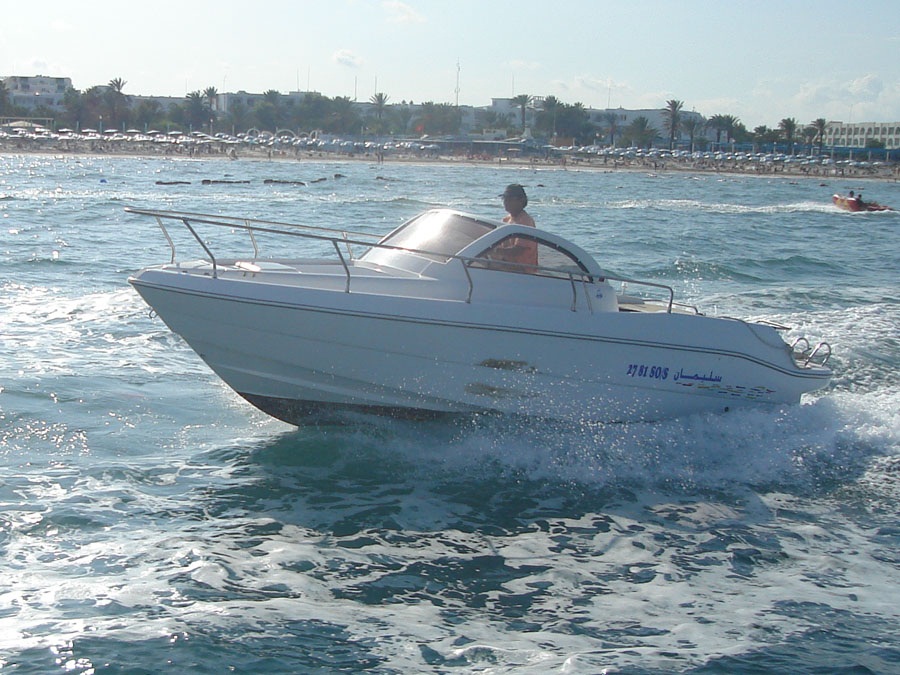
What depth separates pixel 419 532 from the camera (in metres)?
7.01

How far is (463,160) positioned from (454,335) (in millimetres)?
120325

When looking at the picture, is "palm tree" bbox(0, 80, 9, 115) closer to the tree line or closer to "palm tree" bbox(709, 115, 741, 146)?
the tree line

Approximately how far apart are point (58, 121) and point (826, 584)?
152 m

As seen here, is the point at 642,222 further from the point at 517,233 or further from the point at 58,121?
the point at 58,121

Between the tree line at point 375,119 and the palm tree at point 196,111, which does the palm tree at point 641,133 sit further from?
the palm tree at point 196,111

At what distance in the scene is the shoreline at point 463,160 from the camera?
109438 mm

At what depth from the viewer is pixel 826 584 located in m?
6.34

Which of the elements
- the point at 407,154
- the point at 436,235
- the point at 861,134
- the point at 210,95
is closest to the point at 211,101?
the point at 210,95

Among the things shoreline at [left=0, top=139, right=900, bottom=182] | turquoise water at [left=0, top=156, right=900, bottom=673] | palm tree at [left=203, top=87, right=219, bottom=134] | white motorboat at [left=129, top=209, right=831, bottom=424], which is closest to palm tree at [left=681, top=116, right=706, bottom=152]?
shoreline at [left=0, top=139, right=900, bottom=182]

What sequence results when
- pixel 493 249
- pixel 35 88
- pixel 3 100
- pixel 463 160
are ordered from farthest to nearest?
1. pixel 35 88
2. pixel 3 100
3. pixel 463 160
4. pixel 493 249

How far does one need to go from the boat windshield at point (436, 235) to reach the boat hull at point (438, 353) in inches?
30.5

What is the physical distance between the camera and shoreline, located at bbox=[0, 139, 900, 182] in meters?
109

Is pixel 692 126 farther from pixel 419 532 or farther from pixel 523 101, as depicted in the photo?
pixel 419 532

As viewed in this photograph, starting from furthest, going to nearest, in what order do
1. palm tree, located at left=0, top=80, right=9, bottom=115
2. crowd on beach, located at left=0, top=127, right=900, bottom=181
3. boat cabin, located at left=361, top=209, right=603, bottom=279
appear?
1. palm tree, located at left=0, top=80, right=9, bottom=115
2. crowd on beach, located at left=0, top=127, right=900, bottom=181
3. boat cabin, located at left=361, top=209, right=603, bottom=279
